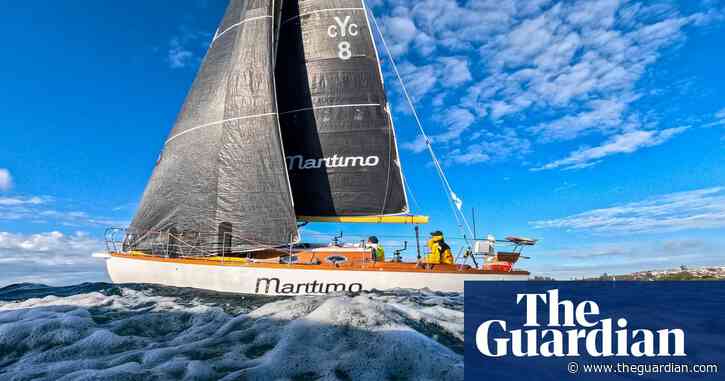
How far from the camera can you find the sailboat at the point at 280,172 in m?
10.8

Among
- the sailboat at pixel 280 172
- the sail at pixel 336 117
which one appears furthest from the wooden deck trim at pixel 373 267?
the sail at pixel 336 117

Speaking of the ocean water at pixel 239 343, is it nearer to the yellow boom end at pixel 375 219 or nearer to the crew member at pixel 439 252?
the crew member at pixel 439 252

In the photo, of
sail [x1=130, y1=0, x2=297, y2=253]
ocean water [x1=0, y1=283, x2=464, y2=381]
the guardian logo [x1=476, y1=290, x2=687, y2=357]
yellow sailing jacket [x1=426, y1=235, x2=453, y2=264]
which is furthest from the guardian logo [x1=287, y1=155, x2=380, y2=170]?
the guardian logo [x1=476, y1=290, x2=687, y2=357]

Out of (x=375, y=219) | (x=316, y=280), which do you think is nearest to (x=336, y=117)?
(x=375, y=219)

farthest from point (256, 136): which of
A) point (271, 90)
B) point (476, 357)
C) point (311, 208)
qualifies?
point (476, 357)

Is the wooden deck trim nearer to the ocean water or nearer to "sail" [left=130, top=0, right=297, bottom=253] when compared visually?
"sail" [left=130, top=0, right=297, bottom=253]

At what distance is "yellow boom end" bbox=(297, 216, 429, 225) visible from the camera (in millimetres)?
13777

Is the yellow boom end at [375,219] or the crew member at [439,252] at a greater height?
the yellow boom end at [375,219]

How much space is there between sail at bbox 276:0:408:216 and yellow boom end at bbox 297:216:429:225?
203 mm

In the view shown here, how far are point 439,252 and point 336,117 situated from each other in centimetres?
677

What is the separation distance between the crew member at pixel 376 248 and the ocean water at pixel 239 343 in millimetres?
3727

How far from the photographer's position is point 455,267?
1085 centimetres

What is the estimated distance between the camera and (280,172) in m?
12.4

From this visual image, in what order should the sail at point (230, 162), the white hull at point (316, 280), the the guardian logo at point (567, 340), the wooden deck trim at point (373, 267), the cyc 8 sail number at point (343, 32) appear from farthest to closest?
the cyc 8 sail number at point (343, 32) < the sail at point (230, 162) < the wooden deck trim at point (373, 267) < the white hull at point (316, 280) < the the guardian logo at point (567, 340)
